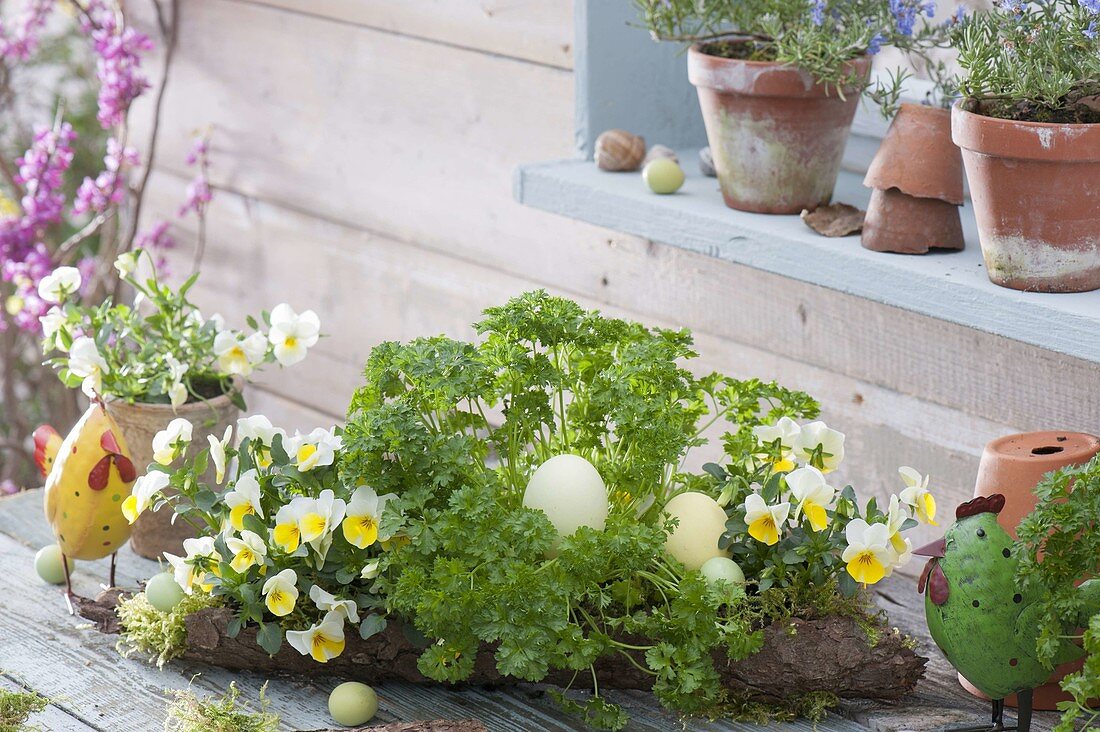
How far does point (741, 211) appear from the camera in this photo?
1284mm

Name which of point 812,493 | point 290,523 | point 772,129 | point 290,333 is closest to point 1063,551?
Result: point 812,493

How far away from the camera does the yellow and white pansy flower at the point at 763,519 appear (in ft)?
3.51

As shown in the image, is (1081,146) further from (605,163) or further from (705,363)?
(705,363)

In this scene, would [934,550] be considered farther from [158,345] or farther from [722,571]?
[158,345]

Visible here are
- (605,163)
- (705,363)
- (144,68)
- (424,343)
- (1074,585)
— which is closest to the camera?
(1074,585)

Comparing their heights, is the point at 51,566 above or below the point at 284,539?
below

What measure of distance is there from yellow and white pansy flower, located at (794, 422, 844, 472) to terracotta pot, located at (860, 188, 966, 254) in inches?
6.5

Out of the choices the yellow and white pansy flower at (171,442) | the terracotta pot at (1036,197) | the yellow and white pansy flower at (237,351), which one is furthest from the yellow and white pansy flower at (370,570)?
the terracotta pot at (1036,197)

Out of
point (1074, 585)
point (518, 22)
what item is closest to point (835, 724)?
point (1074, 585)

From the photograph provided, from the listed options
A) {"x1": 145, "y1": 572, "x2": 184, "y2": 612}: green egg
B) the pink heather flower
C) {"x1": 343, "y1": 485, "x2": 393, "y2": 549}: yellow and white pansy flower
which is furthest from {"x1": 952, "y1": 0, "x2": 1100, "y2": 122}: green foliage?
the pink heather flower

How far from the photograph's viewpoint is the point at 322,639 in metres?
1.07

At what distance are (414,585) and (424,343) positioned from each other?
20 cm

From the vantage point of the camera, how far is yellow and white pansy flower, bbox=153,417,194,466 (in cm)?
116

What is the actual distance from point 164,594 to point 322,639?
0.17 meters
